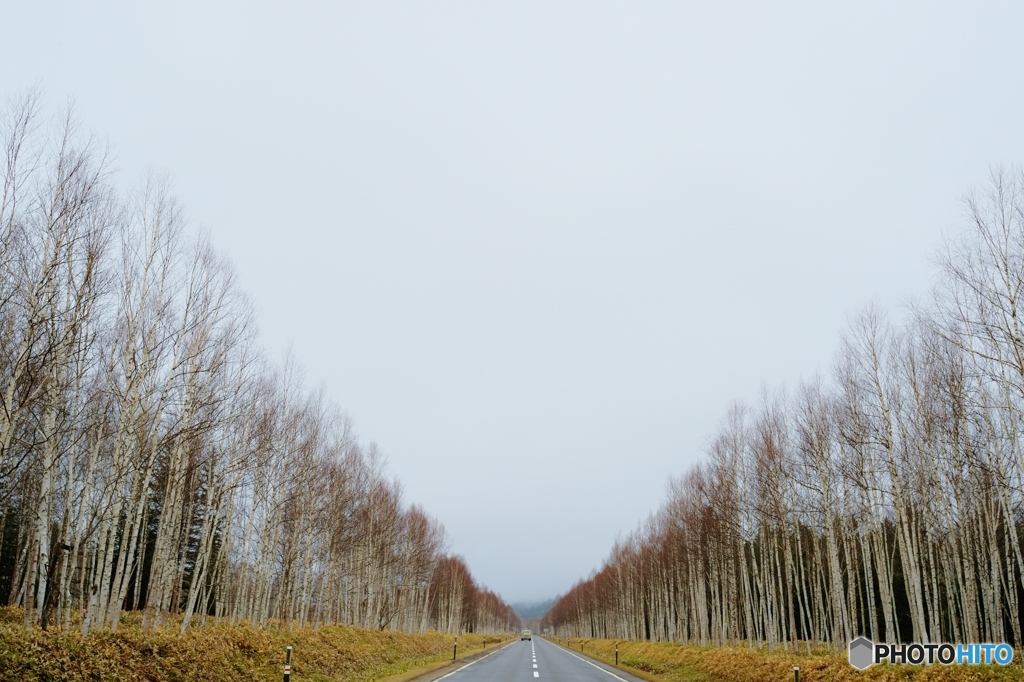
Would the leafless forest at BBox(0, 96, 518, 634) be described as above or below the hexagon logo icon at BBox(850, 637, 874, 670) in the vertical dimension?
above

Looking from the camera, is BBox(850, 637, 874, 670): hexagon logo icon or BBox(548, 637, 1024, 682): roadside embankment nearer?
BBox(548, 637, 1024, 682): roadside embankment

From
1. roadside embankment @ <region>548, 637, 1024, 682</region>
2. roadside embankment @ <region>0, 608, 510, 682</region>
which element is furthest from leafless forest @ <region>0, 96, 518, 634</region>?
roadside embankment @ <region>548, 637, 1024, 682</region>

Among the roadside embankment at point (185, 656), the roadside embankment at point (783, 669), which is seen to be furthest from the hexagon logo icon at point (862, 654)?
the roadside embankment at point (185, 656)

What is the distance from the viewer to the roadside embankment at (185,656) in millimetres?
9914

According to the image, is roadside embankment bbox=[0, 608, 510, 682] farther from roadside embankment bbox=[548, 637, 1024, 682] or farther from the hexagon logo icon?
the hexagon logo icon

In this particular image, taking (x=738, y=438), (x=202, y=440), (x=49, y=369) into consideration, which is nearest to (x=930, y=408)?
(x=738, y=438)

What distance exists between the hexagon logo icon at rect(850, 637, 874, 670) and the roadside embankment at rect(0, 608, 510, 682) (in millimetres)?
14182

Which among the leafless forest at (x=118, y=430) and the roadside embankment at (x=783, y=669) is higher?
the leafless forest at (x=118, y=430)

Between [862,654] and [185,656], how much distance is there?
55.9 ft

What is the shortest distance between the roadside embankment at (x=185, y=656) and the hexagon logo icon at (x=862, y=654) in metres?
14.2

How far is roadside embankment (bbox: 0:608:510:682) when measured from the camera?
9914 mm

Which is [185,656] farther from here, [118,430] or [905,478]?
[905,478]

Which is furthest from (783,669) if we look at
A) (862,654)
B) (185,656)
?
(185,656)

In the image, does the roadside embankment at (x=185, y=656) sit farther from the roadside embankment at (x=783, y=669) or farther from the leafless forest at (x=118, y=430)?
the roadside embankment at (x=783, y=669)
